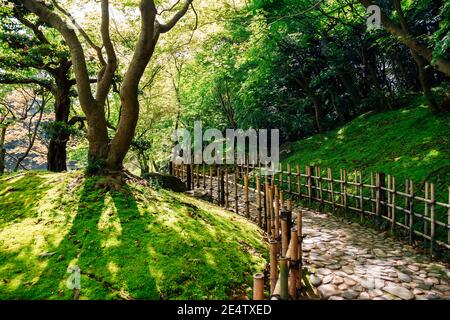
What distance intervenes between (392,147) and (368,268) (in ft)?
25.3

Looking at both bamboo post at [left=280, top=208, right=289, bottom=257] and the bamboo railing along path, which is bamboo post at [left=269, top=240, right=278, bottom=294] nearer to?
the bamboo railing along path

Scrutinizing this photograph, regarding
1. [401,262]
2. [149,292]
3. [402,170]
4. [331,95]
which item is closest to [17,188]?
[149,292]

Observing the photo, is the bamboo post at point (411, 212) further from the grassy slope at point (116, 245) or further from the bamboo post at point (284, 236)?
the bamboo post at point (284, 236)

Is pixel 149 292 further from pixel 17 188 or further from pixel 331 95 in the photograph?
pixel 331 95

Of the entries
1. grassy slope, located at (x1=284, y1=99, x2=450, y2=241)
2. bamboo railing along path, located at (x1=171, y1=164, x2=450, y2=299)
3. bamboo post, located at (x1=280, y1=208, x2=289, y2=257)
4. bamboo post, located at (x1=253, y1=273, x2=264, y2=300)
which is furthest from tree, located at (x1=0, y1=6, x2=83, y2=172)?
grassy slope, located at (x1=284, y1=99, x2=450, y2=241)

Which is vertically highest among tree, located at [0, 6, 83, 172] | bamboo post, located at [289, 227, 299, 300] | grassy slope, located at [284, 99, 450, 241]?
tree, located at [0, 6, 83, 172]

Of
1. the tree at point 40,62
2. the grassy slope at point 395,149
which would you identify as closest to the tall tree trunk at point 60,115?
the tree at point 40,62

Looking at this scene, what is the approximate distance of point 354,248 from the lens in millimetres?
6738

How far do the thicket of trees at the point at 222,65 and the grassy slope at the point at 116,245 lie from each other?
1.17 metres

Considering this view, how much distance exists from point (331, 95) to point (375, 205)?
1071cm

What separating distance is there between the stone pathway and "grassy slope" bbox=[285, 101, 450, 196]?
2187mm

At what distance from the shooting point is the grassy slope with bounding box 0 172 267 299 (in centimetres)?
387

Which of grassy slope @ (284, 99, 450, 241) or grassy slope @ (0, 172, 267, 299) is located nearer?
grassy slope @ (0, 172, 267, 299)

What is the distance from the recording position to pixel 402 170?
9727mm
